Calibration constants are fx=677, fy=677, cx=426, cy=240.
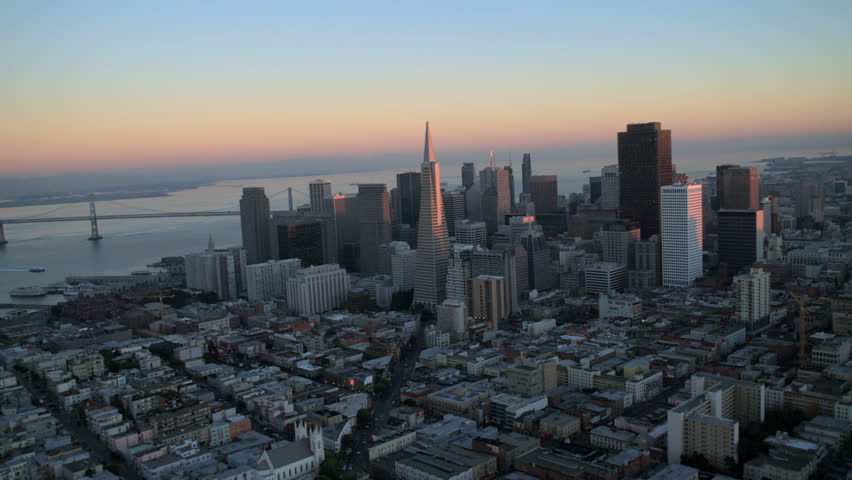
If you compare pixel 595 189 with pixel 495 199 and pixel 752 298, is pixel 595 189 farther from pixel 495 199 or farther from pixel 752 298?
pixel 752 298

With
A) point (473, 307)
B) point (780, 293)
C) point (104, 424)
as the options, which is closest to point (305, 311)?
point (473, 307)

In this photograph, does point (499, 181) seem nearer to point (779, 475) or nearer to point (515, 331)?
point (515, 331)

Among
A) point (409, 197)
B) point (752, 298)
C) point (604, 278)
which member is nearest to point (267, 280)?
point (604, 278)

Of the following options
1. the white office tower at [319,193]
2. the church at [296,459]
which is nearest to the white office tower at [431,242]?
the church at [296,459]

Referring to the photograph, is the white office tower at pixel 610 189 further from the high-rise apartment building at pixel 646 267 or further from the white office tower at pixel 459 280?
the white office tower at pixel 459 280

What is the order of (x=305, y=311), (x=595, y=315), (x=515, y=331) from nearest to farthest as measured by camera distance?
1. (x=515, y=331)
2. (x=595, y=315)
3. (x=305, y=311)
